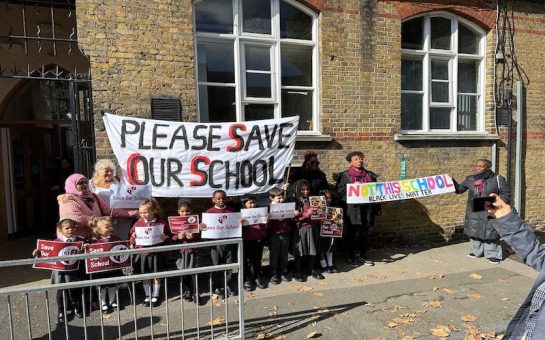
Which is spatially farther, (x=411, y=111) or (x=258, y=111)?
(x=411, y=111)

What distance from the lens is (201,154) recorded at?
19.1ft

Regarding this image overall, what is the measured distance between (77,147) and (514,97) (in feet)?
27.4

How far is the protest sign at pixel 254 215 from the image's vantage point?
534 cm

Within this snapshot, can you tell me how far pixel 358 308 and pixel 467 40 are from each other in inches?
250

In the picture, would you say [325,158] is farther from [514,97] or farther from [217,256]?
[514,97]

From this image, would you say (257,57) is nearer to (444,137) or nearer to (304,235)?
(304,235)

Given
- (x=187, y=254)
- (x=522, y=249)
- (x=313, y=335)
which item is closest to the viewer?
(x=522, y=249)

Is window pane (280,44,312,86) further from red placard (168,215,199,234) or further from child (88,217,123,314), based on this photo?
child (88,217,123,314)

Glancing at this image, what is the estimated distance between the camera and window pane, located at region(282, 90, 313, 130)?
23.4 feet

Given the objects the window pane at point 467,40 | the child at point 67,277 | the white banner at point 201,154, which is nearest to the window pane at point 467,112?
the window pane at point 467,40

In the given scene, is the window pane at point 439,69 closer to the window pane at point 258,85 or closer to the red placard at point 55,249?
the window pane at point 258,85

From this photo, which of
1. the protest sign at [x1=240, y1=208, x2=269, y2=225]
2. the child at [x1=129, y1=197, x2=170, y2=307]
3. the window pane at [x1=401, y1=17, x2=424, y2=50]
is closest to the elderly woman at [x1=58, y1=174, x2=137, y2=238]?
the child at [x1=129, y1=197, x2=170, y2=307]

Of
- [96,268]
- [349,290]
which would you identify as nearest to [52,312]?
[96,268]

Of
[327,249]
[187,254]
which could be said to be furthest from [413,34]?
[187,254]
